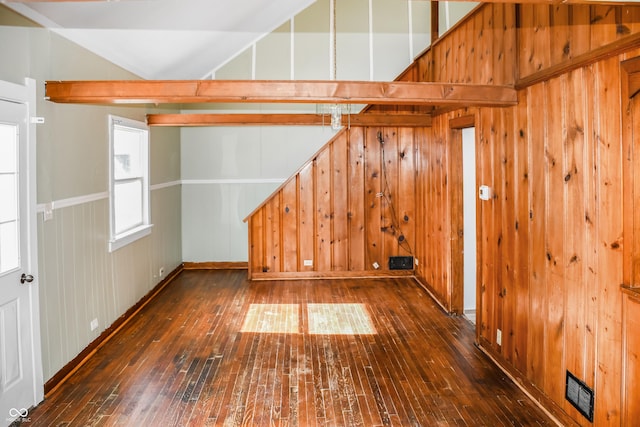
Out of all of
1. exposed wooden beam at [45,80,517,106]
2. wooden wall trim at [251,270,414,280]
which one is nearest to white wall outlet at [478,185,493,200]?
exposed wooden beam at [45,80,517,106]

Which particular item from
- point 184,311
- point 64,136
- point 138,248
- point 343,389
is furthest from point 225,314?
point 64,136

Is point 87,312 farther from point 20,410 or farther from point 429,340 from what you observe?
point 429,340

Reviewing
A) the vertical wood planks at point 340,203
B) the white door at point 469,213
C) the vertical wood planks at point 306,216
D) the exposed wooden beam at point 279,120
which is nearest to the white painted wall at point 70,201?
the exposed wooden beam at point 279,120

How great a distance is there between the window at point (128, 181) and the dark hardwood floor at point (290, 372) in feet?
3.29

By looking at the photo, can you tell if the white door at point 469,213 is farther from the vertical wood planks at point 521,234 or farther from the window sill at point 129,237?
the window sill at point 129,237

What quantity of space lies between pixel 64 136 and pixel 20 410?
6.92ft

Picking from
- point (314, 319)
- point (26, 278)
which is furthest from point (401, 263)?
point (26, 278)

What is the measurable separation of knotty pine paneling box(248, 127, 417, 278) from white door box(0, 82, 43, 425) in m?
4.11

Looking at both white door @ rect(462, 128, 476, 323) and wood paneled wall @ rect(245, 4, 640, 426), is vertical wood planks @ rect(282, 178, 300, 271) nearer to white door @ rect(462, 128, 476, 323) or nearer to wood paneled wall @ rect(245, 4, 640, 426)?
white door @ rect(462, 128, 476, 323)

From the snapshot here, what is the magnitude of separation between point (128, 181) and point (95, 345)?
6.92ft

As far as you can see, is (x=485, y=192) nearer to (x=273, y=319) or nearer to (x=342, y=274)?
(x=273, y=319)

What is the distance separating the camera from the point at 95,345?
4.52 meters

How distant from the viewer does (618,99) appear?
2.60 meters

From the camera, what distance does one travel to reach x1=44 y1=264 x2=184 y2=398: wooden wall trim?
374 cm
